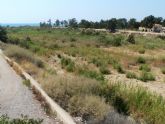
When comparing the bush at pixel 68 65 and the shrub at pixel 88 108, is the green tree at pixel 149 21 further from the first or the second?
the shrub at pixel 88 108

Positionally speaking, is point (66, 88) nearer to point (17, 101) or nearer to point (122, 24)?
point (17, 101)

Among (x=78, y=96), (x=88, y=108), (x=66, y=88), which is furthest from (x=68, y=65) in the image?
(x=88, y=108)

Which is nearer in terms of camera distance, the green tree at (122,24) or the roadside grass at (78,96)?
the roadside grass at (78,96)

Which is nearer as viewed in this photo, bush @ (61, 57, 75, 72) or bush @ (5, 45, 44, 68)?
bush @ (5, 45, 44, 68)

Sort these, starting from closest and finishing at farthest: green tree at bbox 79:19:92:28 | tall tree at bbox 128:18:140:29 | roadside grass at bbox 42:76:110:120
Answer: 1. roadside grass at bbox 42:76:110:120
2. tall tree at bbox 128:18:140:29
3. green tree at bbox 79:19:92:28

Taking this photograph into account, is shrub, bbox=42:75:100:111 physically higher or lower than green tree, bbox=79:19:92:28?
higher

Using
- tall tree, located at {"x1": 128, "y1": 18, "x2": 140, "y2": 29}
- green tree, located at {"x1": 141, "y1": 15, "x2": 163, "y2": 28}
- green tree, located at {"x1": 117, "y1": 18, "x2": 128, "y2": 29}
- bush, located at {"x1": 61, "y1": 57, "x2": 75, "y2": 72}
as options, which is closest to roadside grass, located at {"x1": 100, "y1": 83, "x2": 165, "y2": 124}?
bush, located at {"x1": 61, "y1": 57, "x2": 75, "y2": 72}

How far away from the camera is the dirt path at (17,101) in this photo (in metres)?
11.9

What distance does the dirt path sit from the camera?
39.1 feet

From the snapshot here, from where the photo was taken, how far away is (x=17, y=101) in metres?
13.9

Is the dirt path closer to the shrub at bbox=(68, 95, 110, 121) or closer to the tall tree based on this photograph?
the shrub at bbox=(68, 95, 110, 121)

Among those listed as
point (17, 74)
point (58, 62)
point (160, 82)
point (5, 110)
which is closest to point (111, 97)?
point (5, 110)

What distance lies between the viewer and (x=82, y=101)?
39.6 ft

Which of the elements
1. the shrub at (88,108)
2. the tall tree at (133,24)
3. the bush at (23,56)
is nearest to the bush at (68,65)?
the bush at (23,56)
